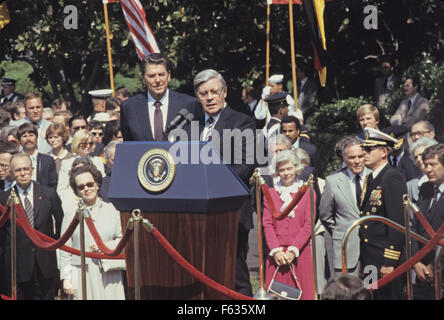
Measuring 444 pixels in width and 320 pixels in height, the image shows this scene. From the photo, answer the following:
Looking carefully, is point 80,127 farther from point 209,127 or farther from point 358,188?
point 209,127

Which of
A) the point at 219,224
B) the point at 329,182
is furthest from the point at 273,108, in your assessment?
the point at 219,224

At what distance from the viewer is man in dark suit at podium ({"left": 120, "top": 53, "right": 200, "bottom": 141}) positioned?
721cm

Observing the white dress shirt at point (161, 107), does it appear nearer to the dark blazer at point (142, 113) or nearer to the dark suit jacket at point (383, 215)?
the dark blazer at point (142, 113)

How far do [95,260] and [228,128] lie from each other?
2005mm

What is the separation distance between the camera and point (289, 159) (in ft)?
27.8

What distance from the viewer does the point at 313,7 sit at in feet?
45.6

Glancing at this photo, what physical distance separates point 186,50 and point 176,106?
10.6 meters

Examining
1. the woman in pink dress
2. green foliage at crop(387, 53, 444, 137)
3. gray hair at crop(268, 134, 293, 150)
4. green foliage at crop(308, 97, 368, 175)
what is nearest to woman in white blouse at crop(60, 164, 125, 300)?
the woman in pink dress

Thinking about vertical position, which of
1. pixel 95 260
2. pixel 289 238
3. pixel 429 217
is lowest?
pixel 95 260

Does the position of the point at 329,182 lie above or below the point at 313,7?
below

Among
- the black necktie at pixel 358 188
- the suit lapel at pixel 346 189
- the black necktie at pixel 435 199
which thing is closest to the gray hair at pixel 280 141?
the suit lapel at pixel 346 189

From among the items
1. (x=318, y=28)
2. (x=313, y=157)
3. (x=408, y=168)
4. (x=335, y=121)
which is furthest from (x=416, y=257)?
(x=335, y=121)

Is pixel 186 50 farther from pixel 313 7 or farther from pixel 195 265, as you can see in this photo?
pixel 195 265
